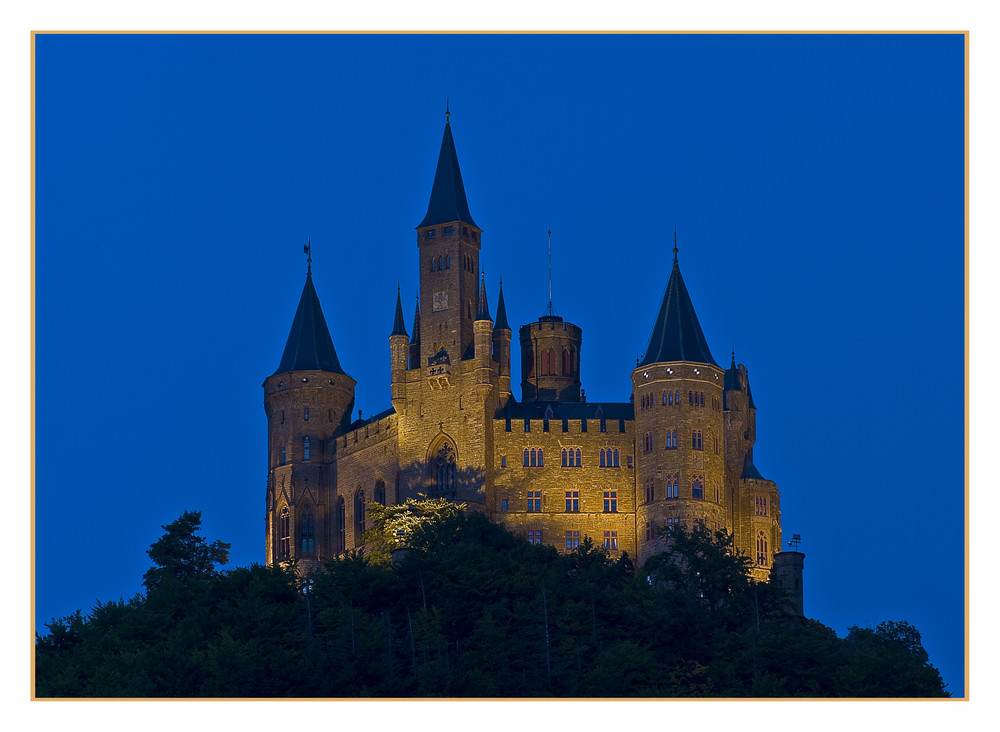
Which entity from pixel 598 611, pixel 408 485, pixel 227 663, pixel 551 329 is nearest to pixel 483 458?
pixel 408 485

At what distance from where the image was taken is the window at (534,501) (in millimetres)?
101438

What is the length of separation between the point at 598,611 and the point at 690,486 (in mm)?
19344

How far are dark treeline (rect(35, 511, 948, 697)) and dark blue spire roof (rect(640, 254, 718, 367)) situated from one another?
13505 mm

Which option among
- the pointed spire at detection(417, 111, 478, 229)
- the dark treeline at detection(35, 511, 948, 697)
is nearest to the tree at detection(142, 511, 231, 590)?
the dark treeline at detection(35, 511, 948, 697)

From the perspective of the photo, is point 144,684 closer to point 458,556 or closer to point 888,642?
point 458,556

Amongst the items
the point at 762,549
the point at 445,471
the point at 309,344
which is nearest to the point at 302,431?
the point at 309,344

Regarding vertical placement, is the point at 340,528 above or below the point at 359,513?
below

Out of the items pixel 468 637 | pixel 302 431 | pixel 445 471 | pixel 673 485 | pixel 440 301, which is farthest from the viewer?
pixel 302 431

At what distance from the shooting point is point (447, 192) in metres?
108

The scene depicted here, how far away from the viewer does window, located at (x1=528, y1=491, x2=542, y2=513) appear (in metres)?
101

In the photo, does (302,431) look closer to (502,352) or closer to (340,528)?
(340,528)

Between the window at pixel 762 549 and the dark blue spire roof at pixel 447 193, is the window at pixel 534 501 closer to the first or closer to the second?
the window at pixel 762 549

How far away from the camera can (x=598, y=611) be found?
81250 mm

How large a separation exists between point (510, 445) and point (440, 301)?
880 centimetres
